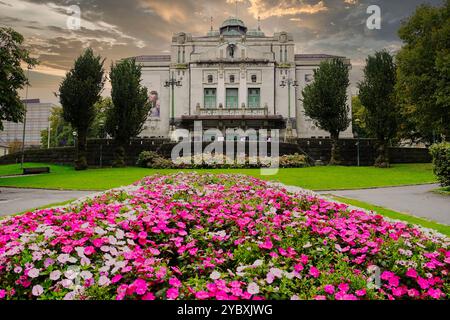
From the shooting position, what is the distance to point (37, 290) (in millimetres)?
3660

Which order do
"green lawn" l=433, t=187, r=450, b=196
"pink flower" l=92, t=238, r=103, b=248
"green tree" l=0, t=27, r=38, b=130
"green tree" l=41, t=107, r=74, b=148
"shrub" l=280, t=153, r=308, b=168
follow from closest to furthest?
"pink flower" l=92, t=238, r=103, b=248 < "green lawn" l=433, t=187, r=450, b=196 < "green tree" l=0, t=27, r=38, b=130 < "shrub" l=280, t=153, r=308, b=168 < "green tree" l=41, t=107, r=74, b=148

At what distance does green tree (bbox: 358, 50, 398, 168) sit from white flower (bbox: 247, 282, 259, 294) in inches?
1507

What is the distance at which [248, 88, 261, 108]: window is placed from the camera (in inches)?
2601

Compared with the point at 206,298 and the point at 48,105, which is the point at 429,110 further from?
the point at 48,105

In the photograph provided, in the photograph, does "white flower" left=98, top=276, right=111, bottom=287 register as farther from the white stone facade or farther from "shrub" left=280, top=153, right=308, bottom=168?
the white stone facade

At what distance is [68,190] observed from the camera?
779 inches

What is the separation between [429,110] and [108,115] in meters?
31.9

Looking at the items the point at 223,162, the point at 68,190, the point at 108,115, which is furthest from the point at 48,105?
the point at 68,190

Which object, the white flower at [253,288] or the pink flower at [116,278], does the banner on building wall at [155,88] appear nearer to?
the pink flower at [116,278]

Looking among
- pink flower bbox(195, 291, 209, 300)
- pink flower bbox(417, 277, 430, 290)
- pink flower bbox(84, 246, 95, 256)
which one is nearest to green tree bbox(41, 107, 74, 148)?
pink flower bbox(84, 246, 95, 256)

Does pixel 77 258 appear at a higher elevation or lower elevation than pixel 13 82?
lower

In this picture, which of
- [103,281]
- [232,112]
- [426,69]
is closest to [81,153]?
[232,112]

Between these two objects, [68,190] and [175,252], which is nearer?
[175,252]

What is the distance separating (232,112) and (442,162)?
43243 mm
